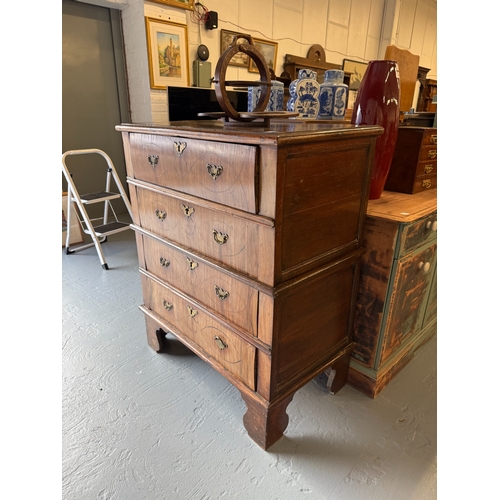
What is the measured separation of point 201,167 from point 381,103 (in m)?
0.82

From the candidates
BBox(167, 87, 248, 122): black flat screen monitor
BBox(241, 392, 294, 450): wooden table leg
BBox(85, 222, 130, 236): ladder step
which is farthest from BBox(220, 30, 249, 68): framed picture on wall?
BBox(241, 392, 294, 450): wooden table leg

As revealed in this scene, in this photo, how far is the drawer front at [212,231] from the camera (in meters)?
1.11

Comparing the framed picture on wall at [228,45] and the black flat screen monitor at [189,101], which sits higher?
the framed picture on wall at [228,45]

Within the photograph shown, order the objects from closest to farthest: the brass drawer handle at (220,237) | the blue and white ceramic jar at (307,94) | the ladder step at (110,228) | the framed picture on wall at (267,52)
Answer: the brass drawer handle at (220,237), the blue and white ceramic jar at (307,94), the ladder step at (110,228), the framed picture on wall at (267,52)

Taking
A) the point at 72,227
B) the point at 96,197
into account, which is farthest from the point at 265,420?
the point at 72,227

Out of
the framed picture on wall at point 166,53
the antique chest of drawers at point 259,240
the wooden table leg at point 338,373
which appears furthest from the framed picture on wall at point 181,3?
the wooden table leg at point 338,373

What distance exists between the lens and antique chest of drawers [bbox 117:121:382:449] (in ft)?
3.45

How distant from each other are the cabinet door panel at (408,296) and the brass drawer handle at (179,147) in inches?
37.5

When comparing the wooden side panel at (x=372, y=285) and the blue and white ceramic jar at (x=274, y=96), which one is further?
the blue and white ceramic jar at (x=274, y=96)

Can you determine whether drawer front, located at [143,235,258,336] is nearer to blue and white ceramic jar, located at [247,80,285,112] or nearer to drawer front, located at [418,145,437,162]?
blue and white ceramic jar, located at [247,80,285,112]

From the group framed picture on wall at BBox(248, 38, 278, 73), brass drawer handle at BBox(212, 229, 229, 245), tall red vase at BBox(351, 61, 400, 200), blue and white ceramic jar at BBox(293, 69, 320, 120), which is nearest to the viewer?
brass drawer handle at BBox(212, 229, 229, 245)

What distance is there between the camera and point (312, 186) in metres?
1.10

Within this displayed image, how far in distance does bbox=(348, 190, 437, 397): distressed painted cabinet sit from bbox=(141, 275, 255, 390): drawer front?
0.58m

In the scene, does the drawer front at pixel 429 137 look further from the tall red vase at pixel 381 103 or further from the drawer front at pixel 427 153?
the tall red vase at pixel 381 103
